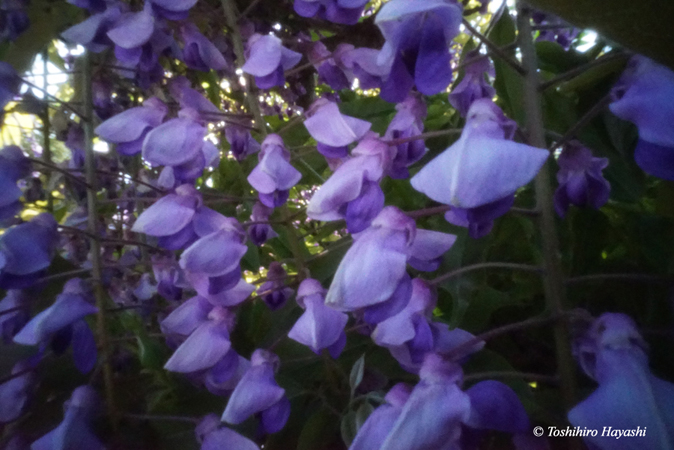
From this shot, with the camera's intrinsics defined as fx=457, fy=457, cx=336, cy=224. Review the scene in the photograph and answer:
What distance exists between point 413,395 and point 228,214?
47 centimetres

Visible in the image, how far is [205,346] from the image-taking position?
445mm

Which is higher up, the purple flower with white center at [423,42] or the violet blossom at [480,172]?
the purple flower with white center at [423,42]

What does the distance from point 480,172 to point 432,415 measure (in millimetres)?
158

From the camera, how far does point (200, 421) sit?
484 millimetres

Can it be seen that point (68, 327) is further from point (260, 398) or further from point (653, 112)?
point (653, 112)

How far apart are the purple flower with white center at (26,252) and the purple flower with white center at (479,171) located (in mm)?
417

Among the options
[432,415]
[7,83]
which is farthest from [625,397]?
[7,83]

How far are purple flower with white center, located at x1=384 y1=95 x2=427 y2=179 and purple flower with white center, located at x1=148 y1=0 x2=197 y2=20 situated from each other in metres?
0.26

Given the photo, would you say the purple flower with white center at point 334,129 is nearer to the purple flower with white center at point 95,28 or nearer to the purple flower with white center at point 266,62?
the purple flower with white center at point 266,62

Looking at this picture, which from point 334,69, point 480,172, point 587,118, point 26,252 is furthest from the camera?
point 334,69

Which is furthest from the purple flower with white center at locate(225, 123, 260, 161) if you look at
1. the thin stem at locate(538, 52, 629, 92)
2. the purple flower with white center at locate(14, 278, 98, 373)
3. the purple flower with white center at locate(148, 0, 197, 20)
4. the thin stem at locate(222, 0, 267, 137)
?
the thin stem at locate(538, 52, 629, 92)

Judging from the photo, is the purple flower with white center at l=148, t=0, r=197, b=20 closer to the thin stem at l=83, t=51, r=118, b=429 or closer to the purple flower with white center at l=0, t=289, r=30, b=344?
the thin stem at l=83, t=51, r=118, b=429

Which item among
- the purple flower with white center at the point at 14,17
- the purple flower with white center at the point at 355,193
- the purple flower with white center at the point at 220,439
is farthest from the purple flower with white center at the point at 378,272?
the purple flower with white center at the point at 14,17

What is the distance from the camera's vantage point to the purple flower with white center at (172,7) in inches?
19.5
